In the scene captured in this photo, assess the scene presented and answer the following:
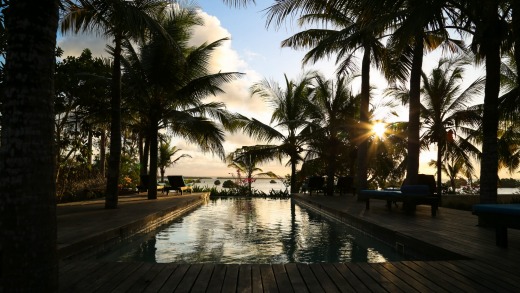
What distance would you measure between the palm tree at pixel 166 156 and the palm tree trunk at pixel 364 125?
14952mm

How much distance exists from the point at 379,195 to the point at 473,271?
5800 mm

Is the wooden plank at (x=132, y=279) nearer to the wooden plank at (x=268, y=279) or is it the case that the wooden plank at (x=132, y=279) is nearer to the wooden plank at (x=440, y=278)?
the wooden plank at (x=268, y=279)

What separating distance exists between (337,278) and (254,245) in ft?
10.7

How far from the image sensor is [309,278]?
3.37 meters

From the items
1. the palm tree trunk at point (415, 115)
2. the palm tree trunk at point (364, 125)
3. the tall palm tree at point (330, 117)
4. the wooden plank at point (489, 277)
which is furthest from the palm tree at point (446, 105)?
the wooden plank at point (489, 277)

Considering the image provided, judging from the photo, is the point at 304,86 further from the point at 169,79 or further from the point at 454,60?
the point at 169,79

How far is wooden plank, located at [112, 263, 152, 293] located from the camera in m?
3.02

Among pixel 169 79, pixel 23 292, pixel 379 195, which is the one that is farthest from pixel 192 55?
pixel 23 292

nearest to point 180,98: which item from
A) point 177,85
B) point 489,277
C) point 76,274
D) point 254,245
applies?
point 177,85

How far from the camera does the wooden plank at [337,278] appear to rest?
3.10m

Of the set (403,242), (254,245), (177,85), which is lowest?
(254,245)

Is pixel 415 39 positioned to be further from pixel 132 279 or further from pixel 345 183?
pixel 345 183

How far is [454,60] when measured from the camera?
16.9 meters

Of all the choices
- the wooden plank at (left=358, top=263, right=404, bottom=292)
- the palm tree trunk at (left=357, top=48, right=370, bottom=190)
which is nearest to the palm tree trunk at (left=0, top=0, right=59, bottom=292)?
the wooden plank at (left=358, top=263, right=404, bottom=292)
